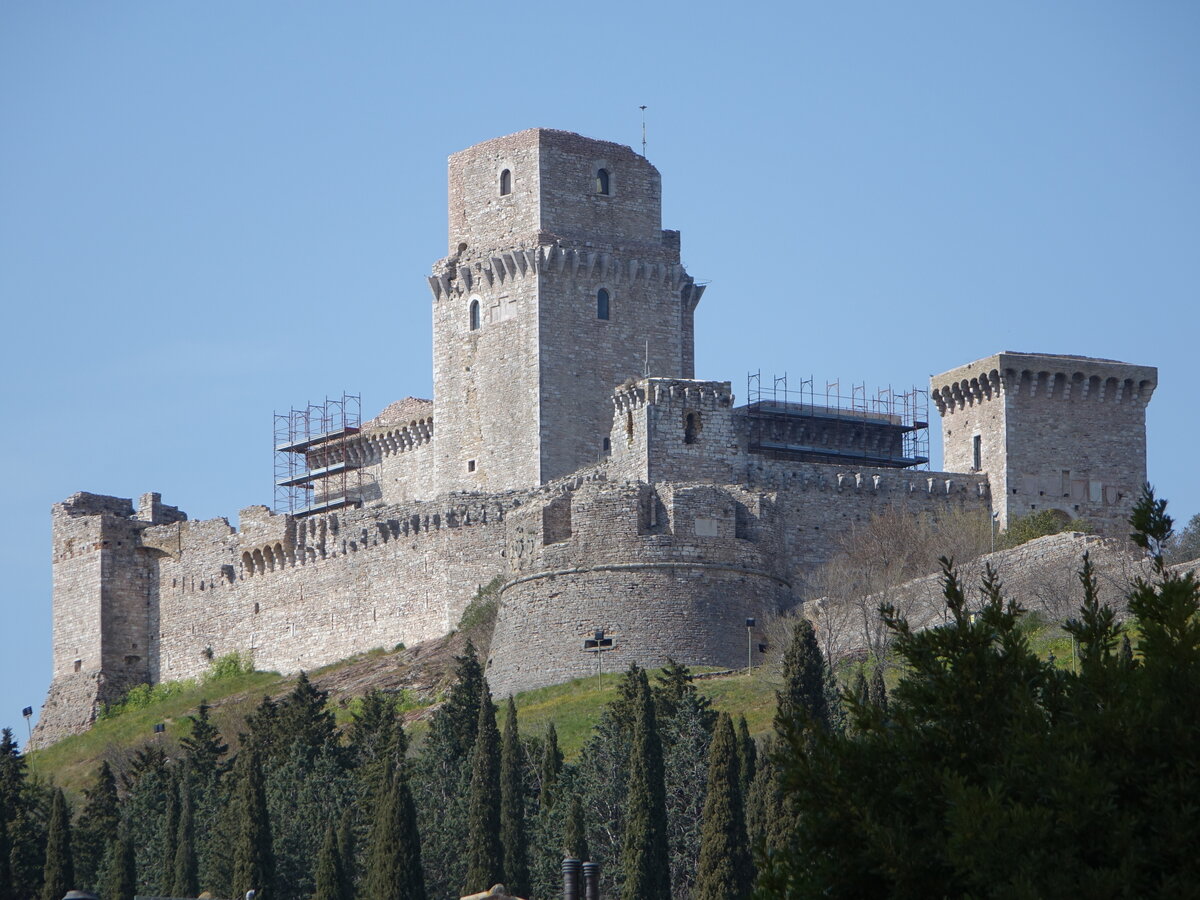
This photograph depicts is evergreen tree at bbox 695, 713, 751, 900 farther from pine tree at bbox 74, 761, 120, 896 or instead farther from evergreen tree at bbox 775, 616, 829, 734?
pine tree at bbox 74, 761, 120, 896

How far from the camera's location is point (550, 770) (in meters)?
45.7

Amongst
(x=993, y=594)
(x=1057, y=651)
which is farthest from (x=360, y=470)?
(x=993, y=594)

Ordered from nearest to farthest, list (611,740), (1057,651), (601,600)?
(611,740) → (1057,651) → (601,600)

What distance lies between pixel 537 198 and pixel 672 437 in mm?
10433

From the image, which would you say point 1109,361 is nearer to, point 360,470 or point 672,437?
point 672,437

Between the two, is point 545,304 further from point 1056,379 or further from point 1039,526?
point 1039,526

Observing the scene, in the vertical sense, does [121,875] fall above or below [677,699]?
below

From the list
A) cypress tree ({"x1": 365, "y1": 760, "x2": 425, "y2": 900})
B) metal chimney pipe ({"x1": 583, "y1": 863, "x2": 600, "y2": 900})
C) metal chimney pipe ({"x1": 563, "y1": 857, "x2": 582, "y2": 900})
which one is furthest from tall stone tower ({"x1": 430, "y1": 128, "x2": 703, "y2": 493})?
metal chimney pipe ({"x1": 563, "y1": 857, "x2": 582, "y2": 900})

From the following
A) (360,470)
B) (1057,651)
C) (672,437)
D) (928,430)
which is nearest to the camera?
(1057,651)

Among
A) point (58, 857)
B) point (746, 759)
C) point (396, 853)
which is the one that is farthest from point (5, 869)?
point (746, 759)

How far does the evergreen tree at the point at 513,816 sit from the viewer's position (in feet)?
137

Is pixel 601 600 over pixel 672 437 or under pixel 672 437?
under

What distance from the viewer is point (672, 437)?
6347cm

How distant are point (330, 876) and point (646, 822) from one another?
5.14m
